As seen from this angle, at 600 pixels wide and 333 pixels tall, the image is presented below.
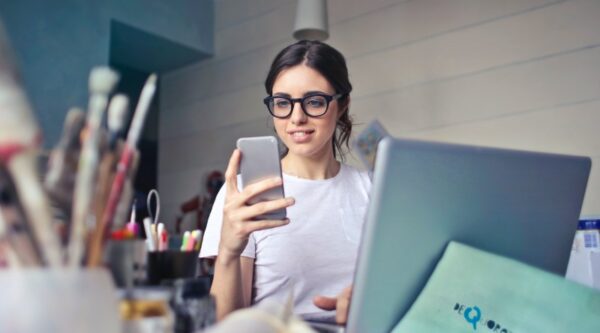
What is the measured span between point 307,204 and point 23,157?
94 centimetres

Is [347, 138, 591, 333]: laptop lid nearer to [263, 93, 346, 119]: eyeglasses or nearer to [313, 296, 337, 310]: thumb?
[313, 296, 337, 310]: thumb

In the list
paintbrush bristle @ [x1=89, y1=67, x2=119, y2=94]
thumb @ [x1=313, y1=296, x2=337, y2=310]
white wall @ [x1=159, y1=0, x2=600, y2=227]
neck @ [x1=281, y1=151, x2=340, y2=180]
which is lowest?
thumb @ [x1=313, y1=296, x2=337, y2=310]

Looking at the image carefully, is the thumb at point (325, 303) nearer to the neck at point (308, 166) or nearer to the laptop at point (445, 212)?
the laptop at point (445, 212)

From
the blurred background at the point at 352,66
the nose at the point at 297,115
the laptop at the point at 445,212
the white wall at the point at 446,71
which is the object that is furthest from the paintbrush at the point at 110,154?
the white wall at the point at 446,71

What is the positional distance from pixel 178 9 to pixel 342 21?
1.14 metres

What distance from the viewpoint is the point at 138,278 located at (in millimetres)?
548

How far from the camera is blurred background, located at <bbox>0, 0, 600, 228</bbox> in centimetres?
233

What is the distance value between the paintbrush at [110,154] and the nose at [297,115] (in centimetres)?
79

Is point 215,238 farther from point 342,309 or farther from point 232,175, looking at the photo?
point 342,309

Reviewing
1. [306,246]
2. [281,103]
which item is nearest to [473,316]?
[306,246]

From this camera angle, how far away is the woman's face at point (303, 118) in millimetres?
1272

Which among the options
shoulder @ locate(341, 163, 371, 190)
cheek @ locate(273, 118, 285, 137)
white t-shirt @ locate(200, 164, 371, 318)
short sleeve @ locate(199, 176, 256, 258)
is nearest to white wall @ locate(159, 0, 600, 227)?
shoulder @ locate(341, 163, 371, 190)

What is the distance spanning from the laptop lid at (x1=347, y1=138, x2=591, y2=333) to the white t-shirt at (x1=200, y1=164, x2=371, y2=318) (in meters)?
0.53

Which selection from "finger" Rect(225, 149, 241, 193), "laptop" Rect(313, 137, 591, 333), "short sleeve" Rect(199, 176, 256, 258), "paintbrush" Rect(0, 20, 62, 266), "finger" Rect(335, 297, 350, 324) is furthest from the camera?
"short sleeve" Rect(199, 176, 256, 258)
